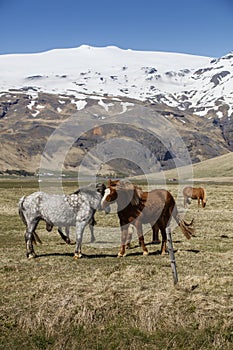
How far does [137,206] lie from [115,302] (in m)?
7.41

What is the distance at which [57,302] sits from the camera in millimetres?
13297

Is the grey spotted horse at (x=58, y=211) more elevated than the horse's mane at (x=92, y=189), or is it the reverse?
the horse's mane at (x=92, y=189)

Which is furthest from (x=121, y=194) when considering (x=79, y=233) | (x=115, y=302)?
(x=115, y=302)

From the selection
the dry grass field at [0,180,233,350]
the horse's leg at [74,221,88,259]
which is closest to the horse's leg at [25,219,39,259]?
the dry grass field at [0,180,233,350]

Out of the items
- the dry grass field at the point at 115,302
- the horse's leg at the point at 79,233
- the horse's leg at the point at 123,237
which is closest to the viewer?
the dry grass field at the point at 115,302

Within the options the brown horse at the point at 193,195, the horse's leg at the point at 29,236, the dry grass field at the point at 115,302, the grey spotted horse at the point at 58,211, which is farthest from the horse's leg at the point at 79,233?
the brown horse at the point at 193,195

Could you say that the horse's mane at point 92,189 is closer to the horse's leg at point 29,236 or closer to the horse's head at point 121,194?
the horse's head at point 121,194

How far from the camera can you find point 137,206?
20344 millimetres

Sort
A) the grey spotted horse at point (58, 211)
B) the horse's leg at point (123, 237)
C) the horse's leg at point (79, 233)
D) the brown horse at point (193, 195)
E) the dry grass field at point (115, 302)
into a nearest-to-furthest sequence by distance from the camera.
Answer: the dry grass field at point (115, 302) → the horse's leg at point (79, 233) → the grey spotted horse at point (58, 211) → the horse's leg at point (123, 237) → the brown horse at point (193, 195)

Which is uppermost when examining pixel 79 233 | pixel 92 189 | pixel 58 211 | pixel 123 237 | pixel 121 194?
pixel 92 189

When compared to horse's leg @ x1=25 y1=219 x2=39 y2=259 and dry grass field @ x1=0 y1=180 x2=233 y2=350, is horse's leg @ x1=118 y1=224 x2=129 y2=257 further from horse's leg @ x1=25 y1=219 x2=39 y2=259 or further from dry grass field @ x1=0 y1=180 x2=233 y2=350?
horse's leg @ x1=25 y1=219 x2=39 y2=259

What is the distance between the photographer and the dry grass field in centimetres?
1150

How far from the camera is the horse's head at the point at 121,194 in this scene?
19438 mm

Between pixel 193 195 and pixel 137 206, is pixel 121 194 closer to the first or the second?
pixel 137 206
